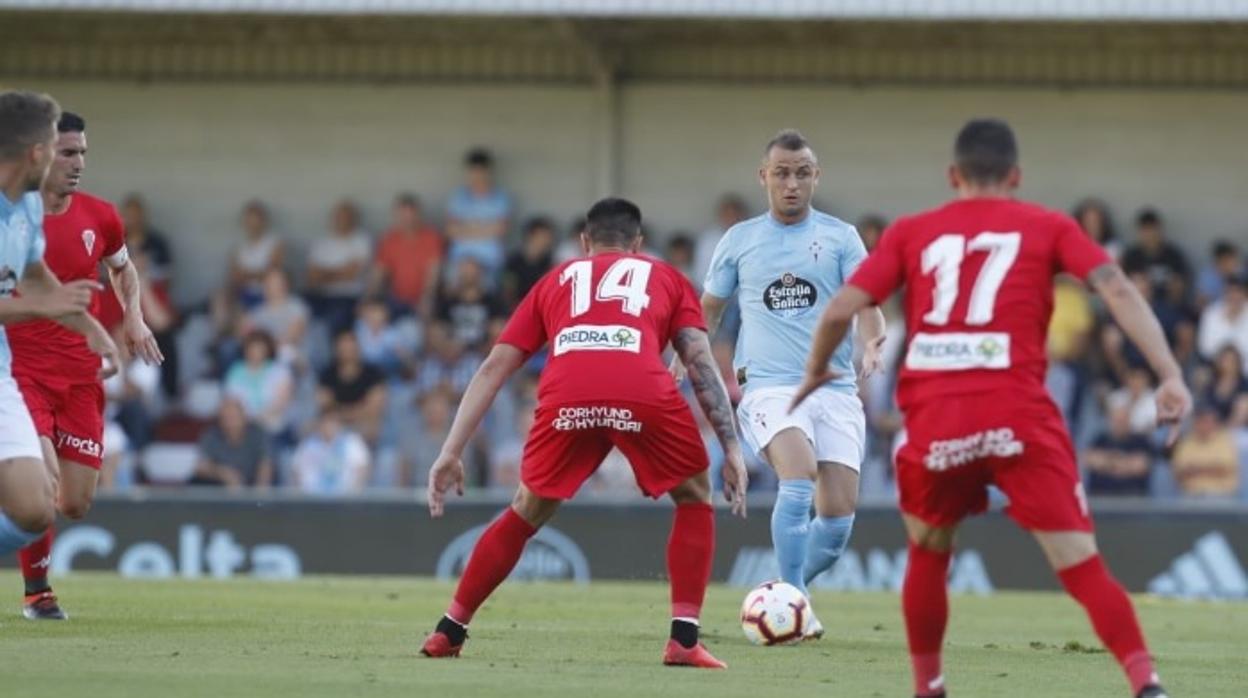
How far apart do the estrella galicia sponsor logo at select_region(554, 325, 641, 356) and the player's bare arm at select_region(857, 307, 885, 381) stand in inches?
101

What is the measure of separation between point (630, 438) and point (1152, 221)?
14.7 m

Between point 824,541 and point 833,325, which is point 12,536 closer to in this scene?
point 833,325

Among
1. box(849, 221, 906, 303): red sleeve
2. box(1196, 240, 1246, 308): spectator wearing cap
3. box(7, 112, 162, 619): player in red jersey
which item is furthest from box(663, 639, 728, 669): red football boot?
box(1196, 240, 1246, 308): spectator wearing cap

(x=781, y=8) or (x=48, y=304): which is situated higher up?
(x=781, y=8)

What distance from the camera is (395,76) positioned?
2656 cm

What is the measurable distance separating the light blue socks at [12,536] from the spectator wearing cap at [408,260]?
13851mm

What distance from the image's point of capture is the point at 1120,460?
22156mm

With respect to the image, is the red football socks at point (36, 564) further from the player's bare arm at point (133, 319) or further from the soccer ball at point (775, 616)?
the soccer ball at point (775, 616)

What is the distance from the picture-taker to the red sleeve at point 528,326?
409 inches

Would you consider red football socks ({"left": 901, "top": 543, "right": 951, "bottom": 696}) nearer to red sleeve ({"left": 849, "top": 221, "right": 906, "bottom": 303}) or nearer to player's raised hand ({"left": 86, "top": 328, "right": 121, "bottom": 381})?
red sleeve ({"left": 849, "top": 221, "right": 906, "bottom": 303})

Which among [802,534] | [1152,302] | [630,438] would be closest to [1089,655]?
[802,534]

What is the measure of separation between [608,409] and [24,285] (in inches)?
102

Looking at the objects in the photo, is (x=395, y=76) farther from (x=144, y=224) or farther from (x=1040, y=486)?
(x=1040, y=486)

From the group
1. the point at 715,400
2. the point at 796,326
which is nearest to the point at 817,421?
the point at 796,326
